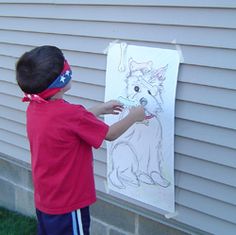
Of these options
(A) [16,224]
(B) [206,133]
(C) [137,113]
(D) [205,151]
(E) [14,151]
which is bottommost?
(A) [16,224]

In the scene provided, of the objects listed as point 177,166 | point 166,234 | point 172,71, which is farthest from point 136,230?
point 172,71

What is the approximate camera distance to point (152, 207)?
11.7ft

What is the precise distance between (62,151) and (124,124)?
0.39 metres

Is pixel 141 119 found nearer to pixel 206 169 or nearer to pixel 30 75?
pixel 206 169

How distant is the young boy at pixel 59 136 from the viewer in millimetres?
2777

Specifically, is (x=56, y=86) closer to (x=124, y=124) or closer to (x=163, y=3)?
(x=124, y=124)

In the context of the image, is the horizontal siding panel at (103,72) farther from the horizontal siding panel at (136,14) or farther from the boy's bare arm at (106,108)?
the boy's bare arm at (106,108)

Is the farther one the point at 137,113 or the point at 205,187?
the point at 205,187

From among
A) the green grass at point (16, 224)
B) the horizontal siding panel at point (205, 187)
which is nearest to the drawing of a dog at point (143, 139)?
the horizontal siding panel at point (205, 187)

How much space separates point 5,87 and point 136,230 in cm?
183

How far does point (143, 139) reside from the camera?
11.3 ft

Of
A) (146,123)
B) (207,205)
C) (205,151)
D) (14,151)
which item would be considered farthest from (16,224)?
(205,151)

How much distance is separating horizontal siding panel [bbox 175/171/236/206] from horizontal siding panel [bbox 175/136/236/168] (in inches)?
6.0

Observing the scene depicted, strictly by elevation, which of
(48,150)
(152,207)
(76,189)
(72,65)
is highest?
(72,65)
